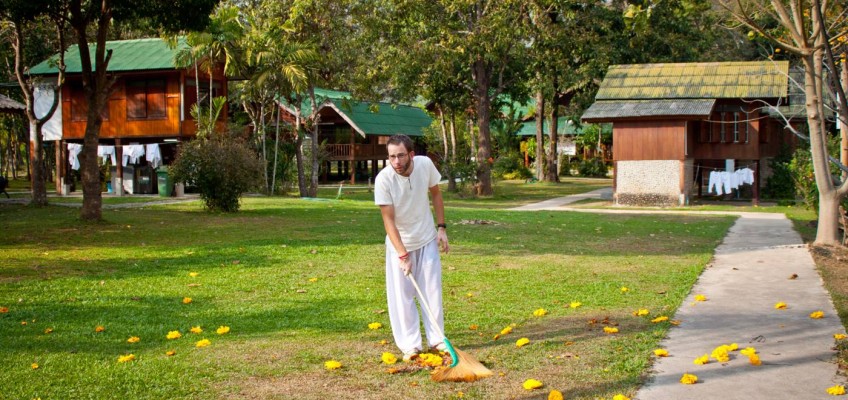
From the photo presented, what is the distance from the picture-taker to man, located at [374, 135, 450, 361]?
240 inches

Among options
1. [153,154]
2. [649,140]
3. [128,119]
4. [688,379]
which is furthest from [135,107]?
[688,379]

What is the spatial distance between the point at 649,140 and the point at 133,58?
60.2ft

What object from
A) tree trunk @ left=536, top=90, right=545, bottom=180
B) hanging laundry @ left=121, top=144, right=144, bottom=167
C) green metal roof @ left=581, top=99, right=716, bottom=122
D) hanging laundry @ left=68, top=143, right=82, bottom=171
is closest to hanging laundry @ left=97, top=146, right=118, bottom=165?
hanging laundry @ left=121, top=144, right=144, bottom=167

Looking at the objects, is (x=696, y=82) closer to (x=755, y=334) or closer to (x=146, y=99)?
(x=146, y=99)

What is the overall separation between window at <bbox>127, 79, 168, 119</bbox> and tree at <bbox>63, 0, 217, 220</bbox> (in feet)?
45.4

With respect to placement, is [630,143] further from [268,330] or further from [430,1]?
[268,330]

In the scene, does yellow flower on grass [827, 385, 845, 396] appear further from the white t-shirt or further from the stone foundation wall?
the stone foundation wall

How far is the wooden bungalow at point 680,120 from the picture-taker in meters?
25.4

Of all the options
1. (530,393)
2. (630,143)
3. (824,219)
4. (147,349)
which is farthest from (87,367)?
(630,143)

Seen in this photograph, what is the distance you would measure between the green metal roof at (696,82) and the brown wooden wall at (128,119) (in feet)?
47.3

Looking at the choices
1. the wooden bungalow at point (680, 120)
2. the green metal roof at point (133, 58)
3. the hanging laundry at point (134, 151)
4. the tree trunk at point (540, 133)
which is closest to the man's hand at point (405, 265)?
the wooden bungalow at point (680, 120)

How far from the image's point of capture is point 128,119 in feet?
100

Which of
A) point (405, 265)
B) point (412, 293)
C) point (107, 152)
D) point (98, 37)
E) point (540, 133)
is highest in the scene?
point (98, 37)

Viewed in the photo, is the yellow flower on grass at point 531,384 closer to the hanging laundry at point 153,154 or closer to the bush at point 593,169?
the hanging laundry at point 153,154
